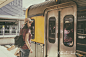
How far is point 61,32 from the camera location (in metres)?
3.13

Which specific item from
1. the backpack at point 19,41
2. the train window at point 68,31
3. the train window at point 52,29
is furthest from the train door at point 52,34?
the backpack at point 19,41

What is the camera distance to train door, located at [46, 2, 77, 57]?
Result: 2.85 meters

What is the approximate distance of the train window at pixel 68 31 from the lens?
286 cm

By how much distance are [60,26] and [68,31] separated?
0.30m

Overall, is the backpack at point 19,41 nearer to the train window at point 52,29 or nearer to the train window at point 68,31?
the train window at point 52,29

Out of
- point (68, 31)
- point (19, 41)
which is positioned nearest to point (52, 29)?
point (68, 31)

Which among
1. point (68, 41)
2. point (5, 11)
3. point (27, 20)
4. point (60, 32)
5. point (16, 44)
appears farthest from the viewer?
point (5, 11)

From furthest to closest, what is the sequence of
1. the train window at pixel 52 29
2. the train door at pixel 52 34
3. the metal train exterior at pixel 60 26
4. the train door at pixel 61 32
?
the train window at pixel 52 29 → the train door at pixel 52 34 → the train door at pixel 61 32 → the metal train exterior at pixel 60 26

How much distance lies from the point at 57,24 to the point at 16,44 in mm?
1409

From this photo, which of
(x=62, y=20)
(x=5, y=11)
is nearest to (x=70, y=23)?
(x=62, y=20)

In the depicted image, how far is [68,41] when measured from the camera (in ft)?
9.73

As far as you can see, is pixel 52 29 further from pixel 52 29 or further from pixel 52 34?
pixel 52 34

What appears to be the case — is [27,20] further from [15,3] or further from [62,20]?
[15,3]

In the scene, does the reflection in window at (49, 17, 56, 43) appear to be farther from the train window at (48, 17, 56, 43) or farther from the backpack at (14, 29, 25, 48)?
the backpack at (14, 29, 25, 48)
